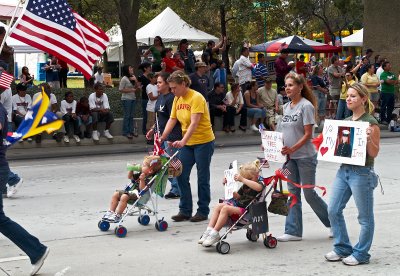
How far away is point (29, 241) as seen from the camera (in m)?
7.40

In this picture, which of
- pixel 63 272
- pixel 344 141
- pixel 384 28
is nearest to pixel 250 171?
pixel 344 141

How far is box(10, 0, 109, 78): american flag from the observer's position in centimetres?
1069

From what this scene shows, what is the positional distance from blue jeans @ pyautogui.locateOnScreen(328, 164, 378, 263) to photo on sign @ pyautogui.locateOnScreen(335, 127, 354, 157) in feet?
0.45

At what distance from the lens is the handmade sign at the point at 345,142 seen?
750 centimetres

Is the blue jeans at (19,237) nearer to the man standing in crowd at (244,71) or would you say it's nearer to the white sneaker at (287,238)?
the white sneaker at (287,238)

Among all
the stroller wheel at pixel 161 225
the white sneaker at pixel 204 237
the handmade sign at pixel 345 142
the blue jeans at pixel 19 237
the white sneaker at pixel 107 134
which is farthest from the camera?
the white sneaker at pixel 107 134

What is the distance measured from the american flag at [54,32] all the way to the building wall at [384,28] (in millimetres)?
20643

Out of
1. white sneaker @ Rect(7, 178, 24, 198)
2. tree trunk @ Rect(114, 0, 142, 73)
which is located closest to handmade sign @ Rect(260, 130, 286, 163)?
white sneaker @ Rect(7, 178, 24, 198)

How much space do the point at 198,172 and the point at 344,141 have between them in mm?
2747

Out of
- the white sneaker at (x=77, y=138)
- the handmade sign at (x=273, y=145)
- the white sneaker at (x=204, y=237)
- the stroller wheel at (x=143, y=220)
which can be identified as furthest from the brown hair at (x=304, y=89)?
the white sneaker at (x=77, y=138)

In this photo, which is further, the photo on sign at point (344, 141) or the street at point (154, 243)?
the street at point (154, 243)

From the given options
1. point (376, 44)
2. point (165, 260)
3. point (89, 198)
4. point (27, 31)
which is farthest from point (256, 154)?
point (376, 44)

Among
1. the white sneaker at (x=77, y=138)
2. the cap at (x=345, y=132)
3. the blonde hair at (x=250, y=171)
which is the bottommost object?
the white sneaker at (x=77, y=138)

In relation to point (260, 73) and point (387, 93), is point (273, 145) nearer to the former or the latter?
point (260, 73)
